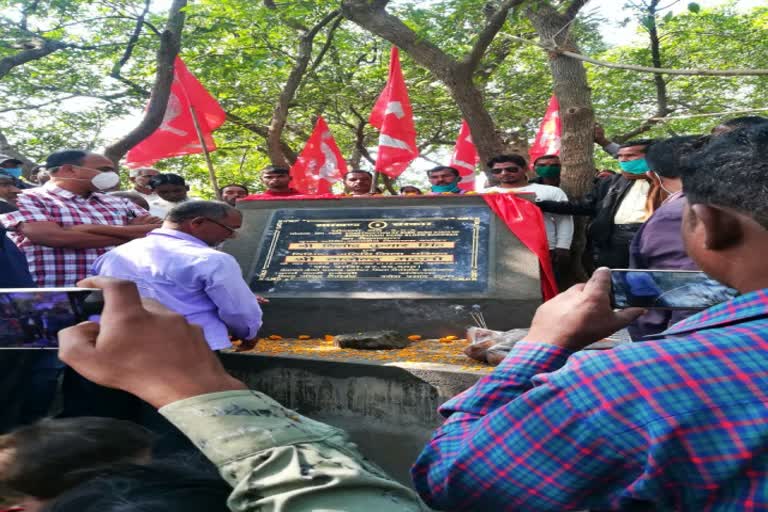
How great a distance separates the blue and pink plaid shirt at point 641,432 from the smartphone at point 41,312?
65cm

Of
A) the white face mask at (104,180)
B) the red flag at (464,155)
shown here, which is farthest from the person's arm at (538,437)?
the red flag at (464,155)

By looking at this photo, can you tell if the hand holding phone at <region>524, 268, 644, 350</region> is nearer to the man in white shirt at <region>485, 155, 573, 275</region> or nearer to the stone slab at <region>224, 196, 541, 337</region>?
the stone slab at <region>224, 196, 541, 337</region>

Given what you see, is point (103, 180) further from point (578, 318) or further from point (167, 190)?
point (578, 318)

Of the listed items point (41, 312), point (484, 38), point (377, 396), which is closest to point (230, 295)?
point (377, 396)

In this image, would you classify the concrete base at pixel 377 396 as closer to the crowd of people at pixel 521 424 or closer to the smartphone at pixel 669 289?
the smartphone at pixel 669 289

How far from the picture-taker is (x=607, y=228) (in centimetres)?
509

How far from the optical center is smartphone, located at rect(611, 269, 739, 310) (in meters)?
→ 1.32

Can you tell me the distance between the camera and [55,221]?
3.68 m

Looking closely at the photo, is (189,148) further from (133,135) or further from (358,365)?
(358,365)

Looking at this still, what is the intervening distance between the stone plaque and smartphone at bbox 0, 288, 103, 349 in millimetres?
3651

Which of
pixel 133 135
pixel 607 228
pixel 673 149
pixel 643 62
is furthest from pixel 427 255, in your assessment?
pixel 643 62

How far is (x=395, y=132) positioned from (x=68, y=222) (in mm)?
4267

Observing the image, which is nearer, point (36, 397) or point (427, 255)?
point (36, 397)

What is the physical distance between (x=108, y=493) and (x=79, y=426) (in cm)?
30
